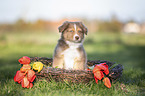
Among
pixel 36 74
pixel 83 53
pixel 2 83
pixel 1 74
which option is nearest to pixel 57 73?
pixel 36 74

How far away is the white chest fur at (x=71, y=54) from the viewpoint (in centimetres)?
374

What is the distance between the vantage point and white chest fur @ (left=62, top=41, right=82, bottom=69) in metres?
3.74

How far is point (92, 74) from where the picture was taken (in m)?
3.38

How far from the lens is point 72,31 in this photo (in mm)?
3633

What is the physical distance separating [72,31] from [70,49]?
41 centimetres

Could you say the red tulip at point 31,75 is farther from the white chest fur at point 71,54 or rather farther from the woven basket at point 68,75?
the white chest fur at point 71,54

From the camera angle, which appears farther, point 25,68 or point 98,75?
point 25,68

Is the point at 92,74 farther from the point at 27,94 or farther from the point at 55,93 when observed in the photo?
the point at 27,94

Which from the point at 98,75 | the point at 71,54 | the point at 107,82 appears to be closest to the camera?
the point at 98,75

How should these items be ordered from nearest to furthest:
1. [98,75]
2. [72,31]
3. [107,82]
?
[98,75] < [107,82] < [72,31]

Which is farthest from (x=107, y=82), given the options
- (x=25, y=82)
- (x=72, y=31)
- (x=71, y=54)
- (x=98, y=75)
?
(x=25, y=82)

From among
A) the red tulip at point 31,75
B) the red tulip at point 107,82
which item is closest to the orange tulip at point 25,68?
the red tulip at point 31,75

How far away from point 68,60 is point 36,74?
0.75m

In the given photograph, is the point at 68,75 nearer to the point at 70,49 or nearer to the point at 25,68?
the point at 70,49
